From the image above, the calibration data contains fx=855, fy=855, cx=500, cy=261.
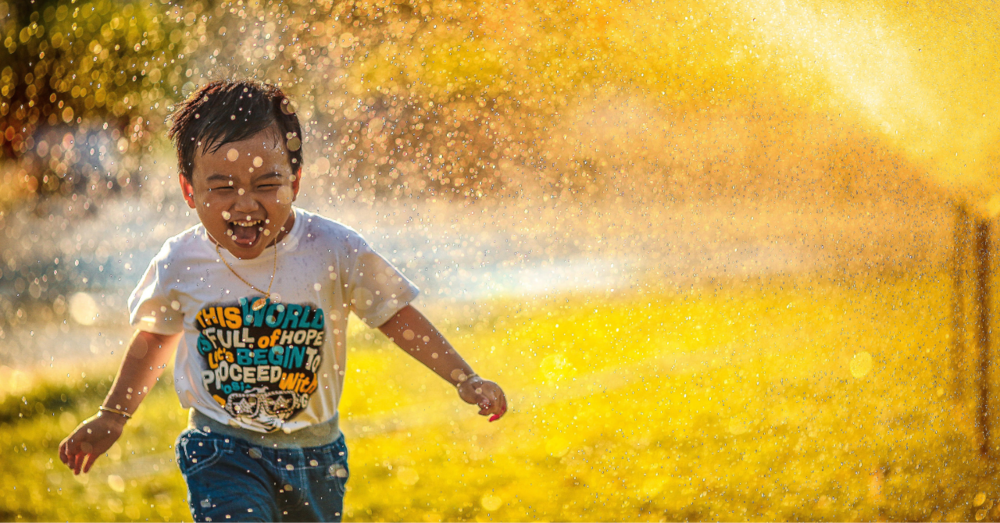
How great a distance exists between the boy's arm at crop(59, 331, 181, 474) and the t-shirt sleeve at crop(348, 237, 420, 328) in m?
0.44

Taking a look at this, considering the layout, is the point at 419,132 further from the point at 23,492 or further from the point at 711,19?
the point at 23,492

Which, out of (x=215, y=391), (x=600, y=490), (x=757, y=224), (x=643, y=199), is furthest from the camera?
(x=643, y=199)

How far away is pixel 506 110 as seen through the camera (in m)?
4.43

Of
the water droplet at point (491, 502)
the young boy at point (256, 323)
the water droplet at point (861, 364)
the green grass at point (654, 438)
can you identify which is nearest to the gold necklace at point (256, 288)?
the young boy at point (256, 323)

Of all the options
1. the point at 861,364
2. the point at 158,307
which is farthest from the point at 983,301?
the point at 158,307

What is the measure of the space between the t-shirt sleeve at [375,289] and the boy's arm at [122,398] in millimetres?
439

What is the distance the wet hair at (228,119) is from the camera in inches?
70.1

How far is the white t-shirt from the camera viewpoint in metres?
1.84

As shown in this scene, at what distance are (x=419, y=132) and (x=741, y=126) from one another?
4.80ft

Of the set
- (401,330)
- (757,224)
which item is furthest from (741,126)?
(401,330)

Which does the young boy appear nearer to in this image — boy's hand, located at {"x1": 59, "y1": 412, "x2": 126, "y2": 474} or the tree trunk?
boy's hand, located at {"x1": 59, "y1": 412, "x2": 126, "y2": 474}

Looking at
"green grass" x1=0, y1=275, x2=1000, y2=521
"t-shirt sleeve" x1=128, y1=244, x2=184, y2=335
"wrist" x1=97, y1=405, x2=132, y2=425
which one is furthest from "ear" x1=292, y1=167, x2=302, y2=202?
"green grass" x1=0, y1=275, x2=1000, y2=521

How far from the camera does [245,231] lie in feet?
6.00

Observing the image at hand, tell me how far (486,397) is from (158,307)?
30.6 inches
